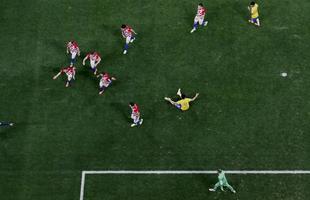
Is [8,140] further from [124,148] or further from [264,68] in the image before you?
[264,68]

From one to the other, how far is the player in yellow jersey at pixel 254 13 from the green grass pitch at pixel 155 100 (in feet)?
1.73

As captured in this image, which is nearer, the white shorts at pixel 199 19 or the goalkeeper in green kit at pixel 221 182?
the goalkeeper in green kit at pixel 221 182

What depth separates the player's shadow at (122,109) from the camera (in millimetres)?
30411

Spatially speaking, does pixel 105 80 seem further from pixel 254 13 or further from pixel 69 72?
pixel 254 13

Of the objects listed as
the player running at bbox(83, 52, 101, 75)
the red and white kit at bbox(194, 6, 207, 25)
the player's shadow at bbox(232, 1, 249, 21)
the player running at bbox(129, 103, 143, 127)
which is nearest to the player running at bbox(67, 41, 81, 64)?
the player running at bbox(83, 52, 101, 75)

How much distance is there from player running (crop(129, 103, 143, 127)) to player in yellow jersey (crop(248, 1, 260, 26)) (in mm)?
8761

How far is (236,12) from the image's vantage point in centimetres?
3478

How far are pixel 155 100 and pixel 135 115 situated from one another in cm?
224

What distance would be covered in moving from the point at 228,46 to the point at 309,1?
6023 mm

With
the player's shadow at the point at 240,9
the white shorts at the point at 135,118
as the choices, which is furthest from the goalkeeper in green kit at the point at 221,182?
the player's shadow at the point at 240,9

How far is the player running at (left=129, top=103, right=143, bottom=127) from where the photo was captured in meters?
29.0

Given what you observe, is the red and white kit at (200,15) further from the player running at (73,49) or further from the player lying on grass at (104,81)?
the player running at (73,49)

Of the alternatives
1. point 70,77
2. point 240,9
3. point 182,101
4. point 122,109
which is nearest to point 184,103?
point 182,101

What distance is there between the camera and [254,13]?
3328cm
